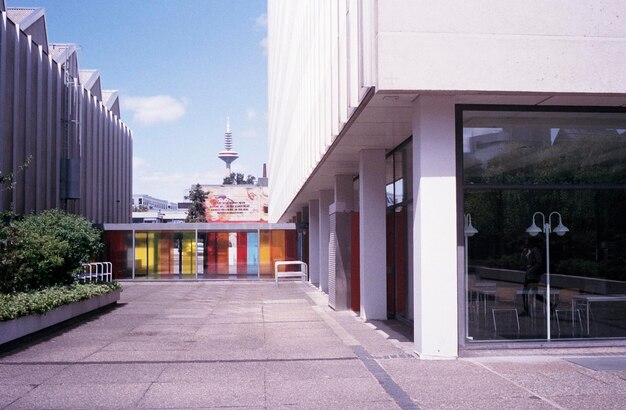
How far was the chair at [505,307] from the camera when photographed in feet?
38.5

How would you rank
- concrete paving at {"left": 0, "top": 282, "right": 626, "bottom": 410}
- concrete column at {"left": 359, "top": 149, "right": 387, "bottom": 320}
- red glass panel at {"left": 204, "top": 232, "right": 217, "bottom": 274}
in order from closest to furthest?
concrete paving at {"left": 0, "top": 282, "right": 626, "bottom": 410}
concrete column at {"left": 359, "top": 149, "right": 387, "bottom": 320}
red glass panel at {"left": 204, "top": 232, "right": 217, "bottom": 274}

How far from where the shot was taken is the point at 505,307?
39.2 ft

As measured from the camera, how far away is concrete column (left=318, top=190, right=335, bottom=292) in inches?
1023

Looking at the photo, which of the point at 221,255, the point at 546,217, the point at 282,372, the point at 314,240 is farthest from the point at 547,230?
the point at 221,255

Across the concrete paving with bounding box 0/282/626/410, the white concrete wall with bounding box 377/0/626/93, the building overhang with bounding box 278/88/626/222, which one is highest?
the white concrete wall with bounding box 377/0/626/93

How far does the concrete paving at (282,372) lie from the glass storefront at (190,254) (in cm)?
2004

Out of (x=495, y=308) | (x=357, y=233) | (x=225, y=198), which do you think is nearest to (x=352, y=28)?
(x=495, y=308)

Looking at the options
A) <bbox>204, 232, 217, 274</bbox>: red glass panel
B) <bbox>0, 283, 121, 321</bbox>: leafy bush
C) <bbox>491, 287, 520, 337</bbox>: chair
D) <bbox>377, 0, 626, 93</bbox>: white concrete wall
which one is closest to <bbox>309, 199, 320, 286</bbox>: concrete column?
<bbox>204, 232, 217, 274</bbox>: red glass panel

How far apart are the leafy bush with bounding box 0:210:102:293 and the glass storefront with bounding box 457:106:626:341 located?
31.0 ft

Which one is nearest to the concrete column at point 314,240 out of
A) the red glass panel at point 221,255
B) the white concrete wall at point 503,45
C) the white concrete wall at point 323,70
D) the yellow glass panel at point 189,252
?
the white concrete wall at point 323,70

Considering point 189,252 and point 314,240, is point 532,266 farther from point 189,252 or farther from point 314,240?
point 189,252

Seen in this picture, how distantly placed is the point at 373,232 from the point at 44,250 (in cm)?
749

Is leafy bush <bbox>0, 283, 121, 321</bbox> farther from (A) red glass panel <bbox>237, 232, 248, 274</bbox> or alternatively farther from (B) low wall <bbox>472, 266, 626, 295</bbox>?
(A) red glass panel <bbox>237, 232, 248, 274</bbox>

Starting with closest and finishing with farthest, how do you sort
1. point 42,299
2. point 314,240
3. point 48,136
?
point 42,299
point 314,240
point 48,136
